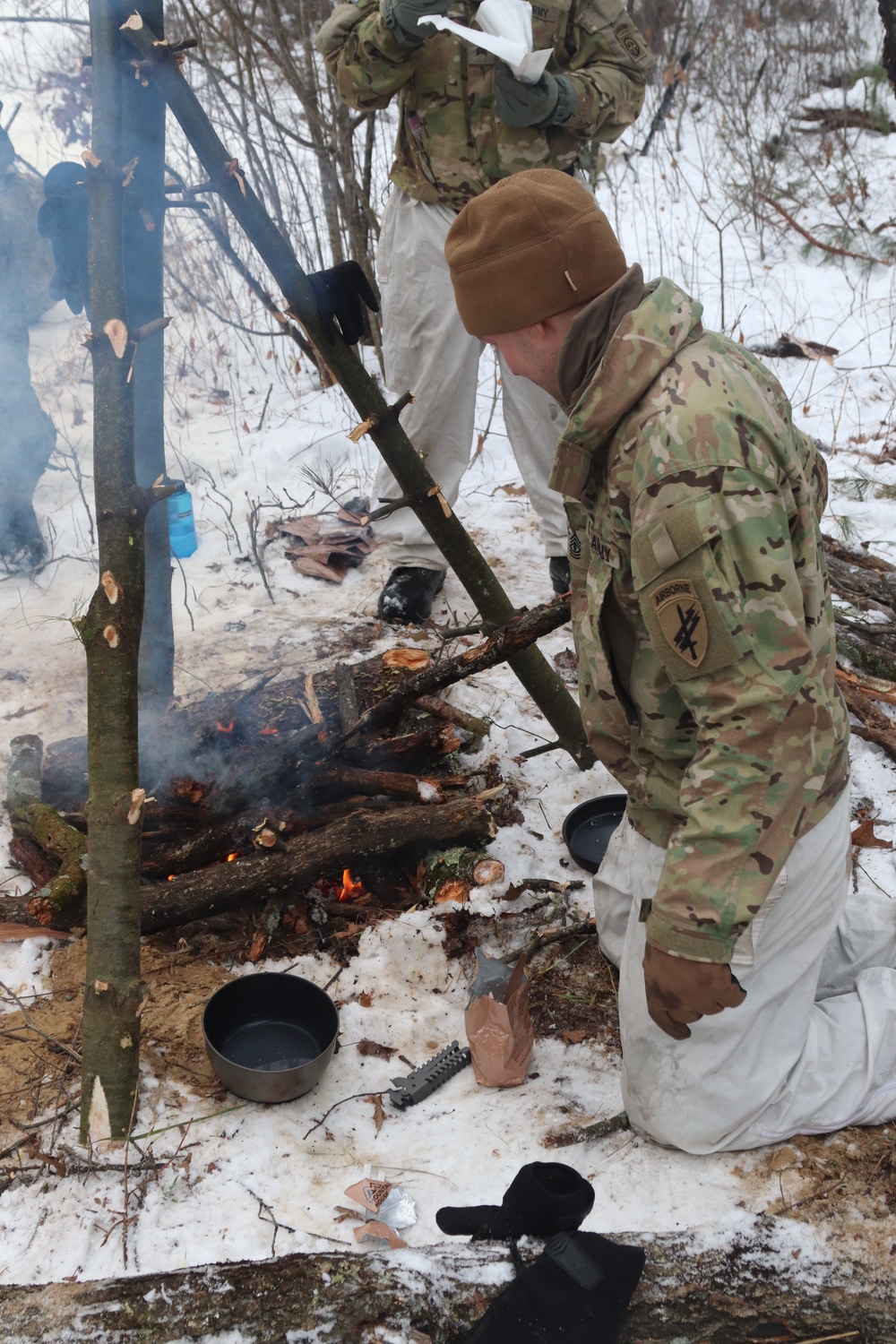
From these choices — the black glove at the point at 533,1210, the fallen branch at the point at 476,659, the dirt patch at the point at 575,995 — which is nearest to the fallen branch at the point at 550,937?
the dirt patch at the point at 575,995

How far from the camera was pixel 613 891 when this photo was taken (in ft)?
9.78

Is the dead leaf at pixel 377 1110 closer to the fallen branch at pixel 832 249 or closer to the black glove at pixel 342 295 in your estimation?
the black glove at pixel 342 295

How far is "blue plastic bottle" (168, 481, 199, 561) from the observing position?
5.53 m

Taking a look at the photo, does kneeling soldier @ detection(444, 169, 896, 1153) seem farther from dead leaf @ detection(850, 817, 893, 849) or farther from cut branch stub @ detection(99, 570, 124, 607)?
cut branch stub @ detection(99, 570, 124, 607)

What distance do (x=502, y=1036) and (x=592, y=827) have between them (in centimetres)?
116

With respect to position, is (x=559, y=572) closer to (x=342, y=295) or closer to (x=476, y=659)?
(x=476, y=659)

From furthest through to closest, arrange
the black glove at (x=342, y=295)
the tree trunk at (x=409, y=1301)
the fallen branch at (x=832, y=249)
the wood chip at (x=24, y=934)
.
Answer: the fallen branch at (x=832, y=249) → the wood chip at (x=24, y=934) → the black glove at (x=342, y=295) → the tree trunk at (x=409, y=1301)

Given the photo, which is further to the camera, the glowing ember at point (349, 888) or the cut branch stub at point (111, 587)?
the glowing ember at point (349, 888)

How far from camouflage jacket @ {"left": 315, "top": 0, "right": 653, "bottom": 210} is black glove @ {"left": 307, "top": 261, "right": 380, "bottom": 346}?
56.6 inches

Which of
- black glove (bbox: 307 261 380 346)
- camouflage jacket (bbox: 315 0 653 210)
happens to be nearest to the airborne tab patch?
black glove (bbox: 307 261 380 346)

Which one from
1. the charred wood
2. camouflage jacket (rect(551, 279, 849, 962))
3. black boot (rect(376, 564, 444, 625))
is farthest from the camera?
black boot (rect(376, 564, 444, 625))

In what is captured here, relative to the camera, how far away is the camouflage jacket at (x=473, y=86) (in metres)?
3.98

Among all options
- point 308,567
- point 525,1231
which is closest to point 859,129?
point 308,567

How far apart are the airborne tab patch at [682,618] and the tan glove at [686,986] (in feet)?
2.08
